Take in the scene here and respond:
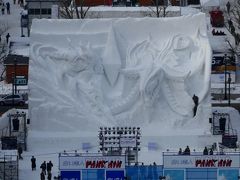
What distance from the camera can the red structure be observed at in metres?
112

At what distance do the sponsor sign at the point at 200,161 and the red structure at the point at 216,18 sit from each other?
3938 cm

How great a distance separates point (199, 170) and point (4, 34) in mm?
40017

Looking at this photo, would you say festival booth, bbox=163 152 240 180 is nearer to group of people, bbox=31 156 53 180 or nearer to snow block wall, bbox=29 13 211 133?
group of people, bbox=31 156 53 180

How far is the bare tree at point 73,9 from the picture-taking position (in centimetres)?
10206

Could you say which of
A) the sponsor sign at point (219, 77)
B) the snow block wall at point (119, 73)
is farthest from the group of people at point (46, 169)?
the sponsor sign at point (219, 77)

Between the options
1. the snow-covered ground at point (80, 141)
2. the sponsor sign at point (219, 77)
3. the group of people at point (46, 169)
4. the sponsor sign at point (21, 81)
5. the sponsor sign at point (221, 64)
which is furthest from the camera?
the sponsor sign at point (221, 64)

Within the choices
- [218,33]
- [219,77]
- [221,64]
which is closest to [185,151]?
[219,77]

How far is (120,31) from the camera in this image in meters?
85.1

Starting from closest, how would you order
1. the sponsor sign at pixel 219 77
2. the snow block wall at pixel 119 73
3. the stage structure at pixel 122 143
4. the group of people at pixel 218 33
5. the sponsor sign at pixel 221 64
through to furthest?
the stage structure at pixel 122 143 < the snow block wall at pixel 119 73 < the sponsor sign at pixel 219 77 < the sponsor sign at pixel 221 64 < the group of people at pixel 218 33

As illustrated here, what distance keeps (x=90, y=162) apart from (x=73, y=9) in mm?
32598

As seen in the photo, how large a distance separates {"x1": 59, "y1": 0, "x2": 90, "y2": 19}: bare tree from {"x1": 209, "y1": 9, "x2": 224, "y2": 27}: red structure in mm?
8728

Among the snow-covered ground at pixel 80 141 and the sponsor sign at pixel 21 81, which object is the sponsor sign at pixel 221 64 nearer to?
the sponsor sign at pixel 21 81

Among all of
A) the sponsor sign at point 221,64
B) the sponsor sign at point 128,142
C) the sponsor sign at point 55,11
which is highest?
the sponsor sign at point 55,11

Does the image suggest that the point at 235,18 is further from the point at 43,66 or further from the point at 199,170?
the point at 199,170
